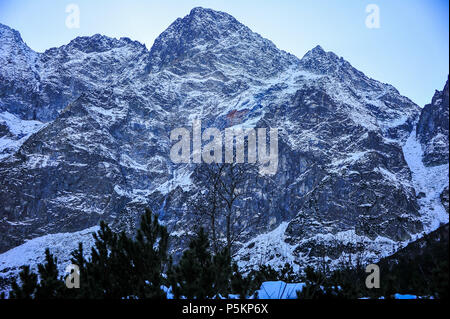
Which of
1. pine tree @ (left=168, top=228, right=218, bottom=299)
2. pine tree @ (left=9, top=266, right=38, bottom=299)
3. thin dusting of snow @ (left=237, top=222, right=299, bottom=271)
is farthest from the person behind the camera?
thin dusting of snow @ (left=237, top=222, right=299, bottom=271)

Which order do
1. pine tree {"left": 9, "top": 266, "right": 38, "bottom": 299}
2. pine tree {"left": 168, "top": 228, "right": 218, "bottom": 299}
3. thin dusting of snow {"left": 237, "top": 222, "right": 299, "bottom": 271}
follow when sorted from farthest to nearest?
thin dusting of snow {"left": 237, "top": 222, "right": 299, "bottom": 271}, pine tree {"left": 9, "top": 266, "right": 38, "bottom": 299}, pine tree {"left": 168, "top": 228, "right": 218, "bottom": 299}

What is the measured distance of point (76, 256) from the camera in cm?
1019

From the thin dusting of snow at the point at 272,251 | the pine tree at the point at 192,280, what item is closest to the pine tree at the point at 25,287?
the pine tree at the point at 192,280

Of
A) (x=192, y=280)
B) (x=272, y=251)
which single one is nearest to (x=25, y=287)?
→ (x=192, y=280)

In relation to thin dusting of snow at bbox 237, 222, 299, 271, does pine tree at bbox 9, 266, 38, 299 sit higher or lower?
lower

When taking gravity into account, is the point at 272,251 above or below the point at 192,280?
above

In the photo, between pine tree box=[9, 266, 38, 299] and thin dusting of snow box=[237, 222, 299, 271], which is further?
thin dusting of snow box=[237, 222, 299, 271]

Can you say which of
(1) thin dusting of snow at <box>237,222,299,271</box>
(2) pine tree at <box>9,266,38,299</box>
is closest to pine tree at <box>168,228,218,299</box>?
(2) pine tree at <box>9,266,38,299</box>

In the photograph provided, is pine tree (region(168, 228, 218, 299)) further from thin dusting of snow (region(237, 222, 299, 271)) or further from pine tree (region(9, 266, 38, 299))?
thin dusting of snow (region(237, 222, 299, 271))

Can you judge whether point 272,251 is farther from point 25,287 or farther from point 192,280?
point 25,287

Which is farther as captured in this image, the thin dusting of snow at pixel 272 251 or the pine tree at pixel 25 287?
the thin dusting of snow at pixel 272 251

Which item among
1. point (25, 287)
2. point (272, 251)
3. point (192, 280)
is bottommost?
point (25, 287)

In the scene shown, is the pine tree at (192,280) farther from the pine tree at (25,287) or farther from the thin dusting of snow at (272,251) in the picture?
the thin dusting of snow at (272,251)
